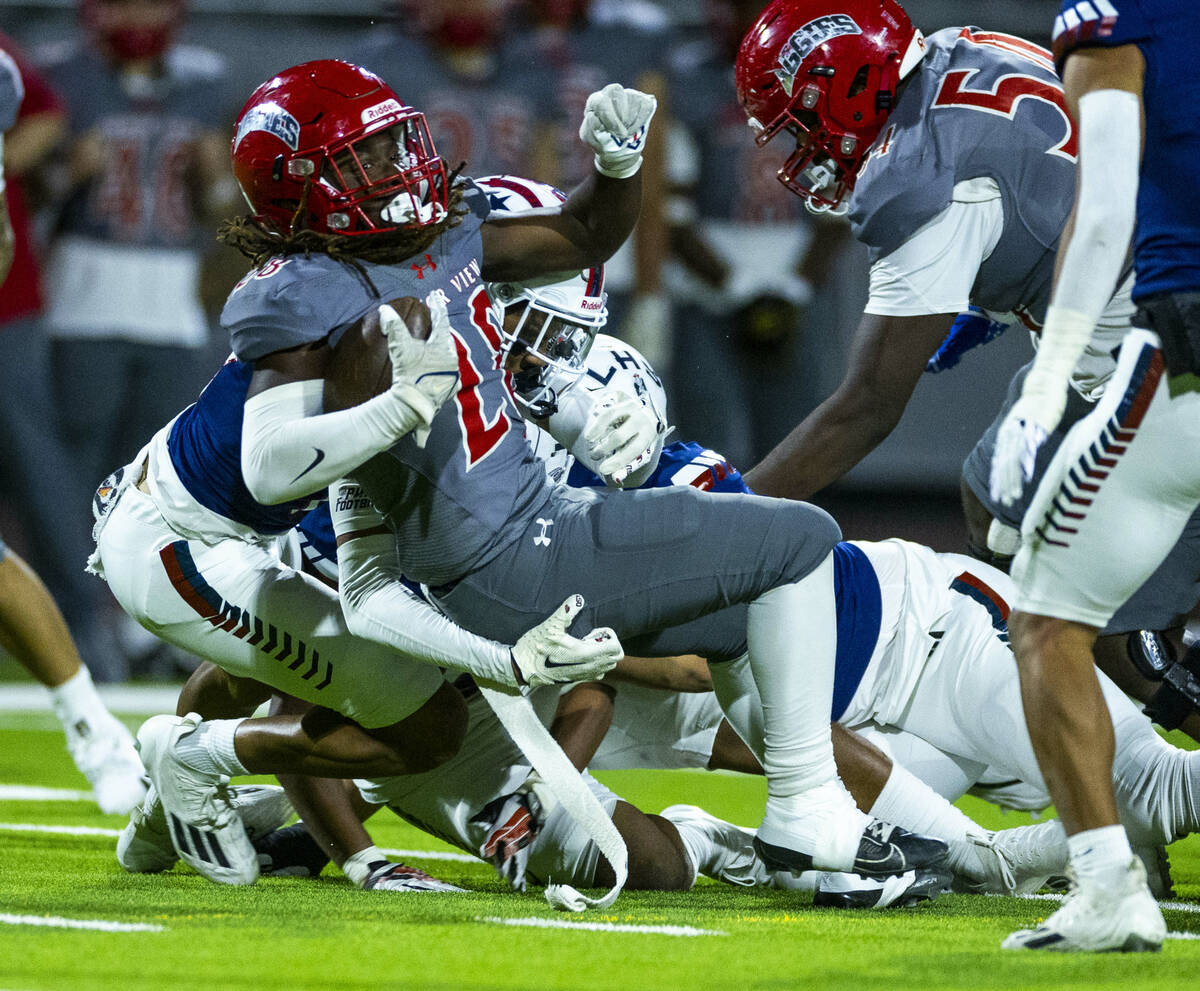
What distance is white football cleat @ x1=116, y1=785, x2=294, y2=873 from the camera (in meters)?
3.68

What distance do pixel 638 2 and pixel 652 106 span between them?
15.0ft

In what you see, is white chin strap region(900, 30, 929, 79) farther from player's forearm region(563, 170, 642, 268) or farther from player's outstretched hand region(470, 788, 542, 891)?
player's outstretched hand region(470, 788, 542, 891)

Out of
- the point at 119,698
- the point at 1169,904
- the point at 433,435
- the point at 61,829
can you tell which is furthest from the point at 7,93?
the point at 1169,904

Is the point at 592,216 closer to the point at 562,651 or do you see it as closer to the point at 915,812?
the point at 562,651

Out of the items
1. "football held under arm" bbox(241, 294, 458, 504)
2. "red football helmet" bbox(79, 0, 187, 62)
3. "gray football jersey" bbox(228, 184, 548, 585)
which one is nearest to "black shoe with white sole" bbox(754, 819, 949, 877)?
"gray football jersey" bbox(228, 184, 548, 585)

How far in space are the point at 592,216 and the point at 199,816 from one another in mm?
1329

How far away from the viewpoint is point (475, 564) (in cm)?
317

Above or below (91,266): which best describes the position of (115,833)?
below

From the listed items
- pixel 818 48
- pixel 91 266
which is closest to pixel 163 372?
pixel 91 266

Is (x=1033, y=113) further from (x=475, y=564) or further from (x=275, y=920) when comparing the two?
(x=275, y=920)

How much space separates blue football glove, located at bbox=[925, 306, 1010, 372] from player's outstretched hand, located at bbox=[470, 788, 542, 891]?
1507 millimetres

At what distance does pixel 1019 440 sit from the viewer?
2.65 m

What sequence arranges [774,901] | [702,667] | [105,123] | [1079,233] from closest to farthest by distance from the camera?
[1079,233] → [774,901] → [702,667] → [105,123]

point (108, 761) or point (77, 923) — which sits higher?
point (77, 923)
